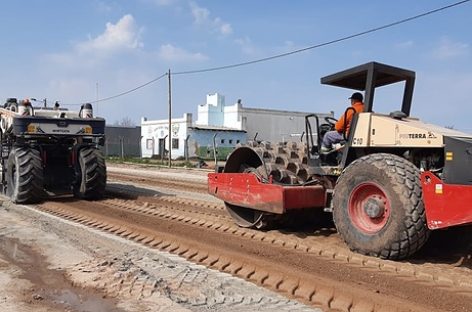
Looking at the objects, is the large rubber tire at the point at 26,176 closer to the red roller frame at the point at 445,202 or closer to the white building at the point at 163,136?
the red roller frame at the point at 445,202

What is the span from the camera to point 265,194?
777cm

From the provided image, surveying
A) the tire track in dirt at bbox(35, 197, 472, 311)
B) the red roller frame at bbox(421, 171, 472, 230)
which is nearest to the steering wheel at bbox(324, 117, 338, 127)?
the tire track in dirt at bbox(35, 197, 472, 311)

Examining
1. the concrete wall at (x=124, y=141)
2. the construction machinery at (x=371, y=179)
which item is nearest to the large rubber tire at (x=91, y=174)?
the construction machinery at (x=371, y=179)

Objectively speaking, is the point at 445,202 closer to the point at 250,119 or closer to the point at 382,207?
the point at 382,207

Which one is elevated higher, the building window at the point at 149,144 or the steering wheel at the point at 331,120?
the steering wheel at the point at 331,120

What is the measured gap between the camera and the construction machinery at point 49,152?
12.1 m

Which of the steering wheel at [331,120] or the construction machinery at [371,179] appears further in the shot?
the steering wheel at [331,120]

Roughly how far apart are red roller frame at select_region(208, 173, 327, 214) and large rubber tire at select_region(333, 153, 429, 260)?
0.68 metres

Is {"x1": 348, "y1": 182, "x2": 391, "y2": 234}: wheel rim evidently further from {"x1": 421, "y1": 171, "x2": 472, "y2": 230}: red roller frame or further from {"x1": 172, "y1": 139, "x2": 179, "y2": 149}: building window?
{"x1": 172, "y1": 139, "x2": 179, "y2": 149}: building window

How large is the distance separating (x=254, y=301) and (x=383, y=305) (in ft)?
3.88

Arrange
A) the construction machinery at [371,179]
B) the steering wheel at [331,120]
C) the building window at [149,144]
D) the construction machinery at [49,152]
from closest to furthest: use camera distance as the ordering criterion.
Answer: the construction machinery at [371,179] → the steering wheel at [331,120] → the construction machinery at [49,152] → the building window at [149,144]

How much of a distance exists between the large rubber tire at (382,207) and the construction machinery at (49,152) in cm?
761

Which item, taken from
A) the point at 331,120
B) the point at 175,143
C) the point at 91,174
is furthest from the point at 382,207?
the point at 175,143

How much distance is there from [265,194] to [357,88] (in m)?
2.11
